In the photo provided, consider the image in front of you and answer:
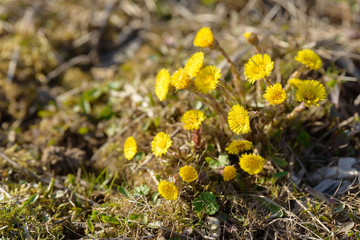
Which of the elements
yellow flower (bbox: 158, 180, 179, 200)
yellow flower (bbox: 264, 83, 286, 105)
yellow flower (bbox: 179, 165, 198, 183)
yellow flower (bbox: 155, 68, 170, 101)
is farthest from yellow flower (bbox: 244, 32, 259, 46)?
yellow flower (bbox: 158, 180, 179, 200)

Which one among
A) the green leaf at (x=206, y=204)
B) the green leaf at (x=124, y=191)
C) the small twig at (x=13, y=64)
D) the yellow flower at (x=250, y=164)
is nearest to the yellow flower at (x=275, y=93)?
the yellow flower at (x=250, y=164)

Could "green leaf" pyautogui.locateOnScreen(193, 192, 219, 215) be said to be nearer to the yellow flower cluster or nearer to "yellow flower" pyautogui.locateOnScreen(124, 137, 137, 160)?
the yellow flower cluster

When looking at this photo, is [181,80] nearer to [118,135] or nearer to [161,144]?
[161,144]

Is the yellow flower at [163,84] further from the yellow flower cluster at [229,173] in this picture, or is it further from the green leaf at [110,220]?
the green leaf at [110,220]

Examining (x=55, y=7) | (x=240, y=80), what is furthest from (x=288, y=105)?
(x=55, y=7)

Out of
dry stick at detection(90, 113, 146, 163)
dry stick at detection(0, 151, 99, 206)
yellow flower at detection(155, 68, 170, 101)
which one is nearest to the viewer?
yellow flower at detection(155, 68, 170, 101)

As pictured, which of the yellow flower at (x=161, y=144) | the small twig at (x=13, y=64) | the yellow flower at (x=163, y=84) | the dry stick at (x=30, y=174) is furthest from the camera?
the small twig at (x=13, y=64)

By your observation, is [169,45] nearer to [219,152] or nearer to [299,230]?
[219,152]
